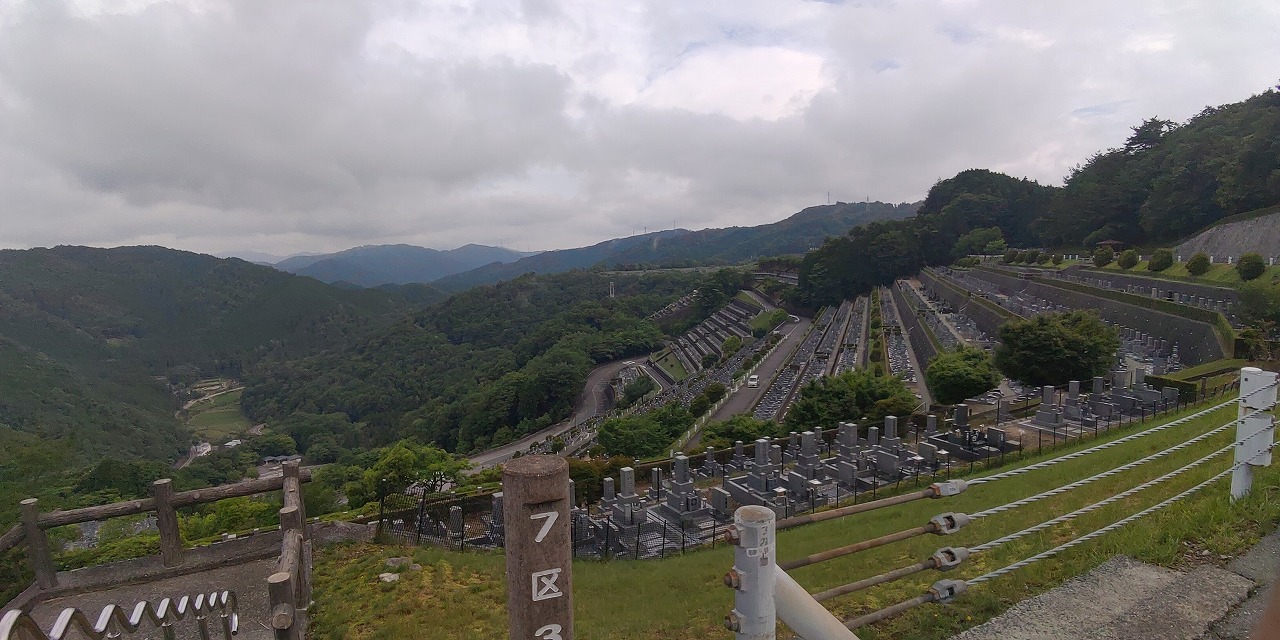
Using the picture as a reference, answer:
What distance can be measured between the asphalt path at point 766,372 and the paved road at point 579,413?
11214 mm

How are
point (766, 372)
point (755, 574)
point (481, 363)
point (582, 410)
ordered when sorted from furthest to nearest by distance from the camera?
point (481, 363) < point (582, 410) < point (766, 372) < point (755, 574)

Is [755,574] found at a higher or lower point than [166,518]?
higher

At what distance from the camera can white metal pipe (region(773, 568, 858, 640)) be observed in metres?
1.92

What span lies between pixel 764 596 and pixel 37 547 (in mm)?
7315

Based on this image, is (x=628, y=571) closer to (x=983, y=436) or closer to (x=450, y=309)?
(x=983, y=436)

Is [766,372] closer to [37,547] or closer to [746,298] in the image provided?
[37,547]

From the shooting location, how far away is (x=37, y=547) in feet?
18.5

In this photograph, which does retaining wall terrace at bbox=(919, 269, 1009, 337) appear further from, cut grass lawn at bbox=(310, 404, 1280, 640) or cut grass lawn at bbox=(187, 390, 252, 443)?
cut grass lawn at bbox=(187, 390, 252, 443)

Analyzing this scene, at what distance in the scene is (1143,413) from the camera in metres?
12.5

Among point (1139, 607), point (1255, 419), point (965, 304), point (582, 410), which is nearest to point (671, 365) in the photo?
point (582, 410)

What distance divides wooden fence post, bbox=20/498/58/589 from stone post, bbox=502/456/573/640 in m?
6.33

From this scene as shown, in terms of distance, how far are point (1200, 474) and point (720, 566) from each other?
4.49 m

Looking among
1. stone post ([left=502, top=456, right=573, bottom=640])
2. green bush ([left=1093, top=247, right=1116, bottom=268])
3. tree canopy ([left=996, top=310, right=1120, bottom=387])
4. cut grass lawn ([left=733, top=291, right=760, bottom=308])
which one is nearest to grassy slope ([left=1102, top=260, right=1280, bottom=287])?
green bush ([left=1093, top=247, right=1116, bottom=268])

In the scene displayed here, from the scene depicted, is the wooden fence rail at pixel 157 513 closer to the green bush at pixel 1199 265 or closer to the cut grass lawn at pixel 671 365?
the green bush at pixel 1199 265
